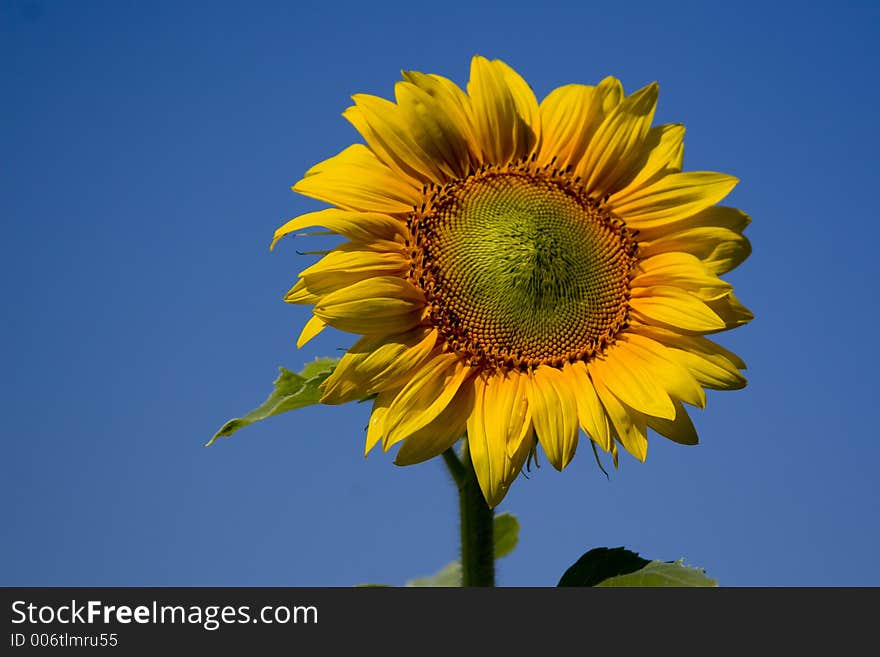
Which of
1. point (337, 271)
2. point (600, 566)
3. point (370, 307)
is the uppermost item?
point (337, 271)

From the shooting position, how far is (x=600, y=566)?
5.10 metres

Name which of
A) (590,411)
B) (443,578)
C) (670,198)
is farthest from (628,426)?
(443,578)

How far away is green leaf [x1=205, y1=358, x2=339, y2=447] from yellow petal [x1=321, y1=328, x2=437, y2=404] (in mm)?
110

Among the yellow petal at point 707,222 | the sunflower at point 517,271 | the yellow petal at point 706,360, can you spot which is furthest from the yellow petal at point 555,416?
the yellow petal at point 707,222

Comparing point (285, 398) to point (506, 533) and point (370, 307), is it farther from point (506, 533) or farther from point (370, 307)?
point (506, 533)

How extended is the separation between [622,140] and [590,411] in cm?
125

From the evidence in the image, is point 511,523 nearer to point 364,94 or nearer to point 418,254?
point 418,254

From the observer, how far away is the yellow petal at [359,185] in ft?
15.3

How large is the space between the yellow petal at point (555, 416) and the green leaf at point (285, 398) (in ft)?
2.86

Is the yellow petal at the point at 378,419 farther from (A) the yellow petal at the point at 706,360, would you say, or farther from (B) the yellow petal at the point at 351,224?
(A) the yellow petal at the point at 706,360

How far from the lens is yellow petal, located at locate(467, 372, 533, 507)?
14.4 feet

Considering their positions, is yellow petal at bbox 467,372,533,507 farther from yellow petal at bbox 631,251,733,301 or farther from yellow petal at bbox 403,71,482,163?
yellow petal at bbox 403,71,482,163

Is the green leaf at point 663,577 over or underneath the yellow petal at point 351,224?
underneath
